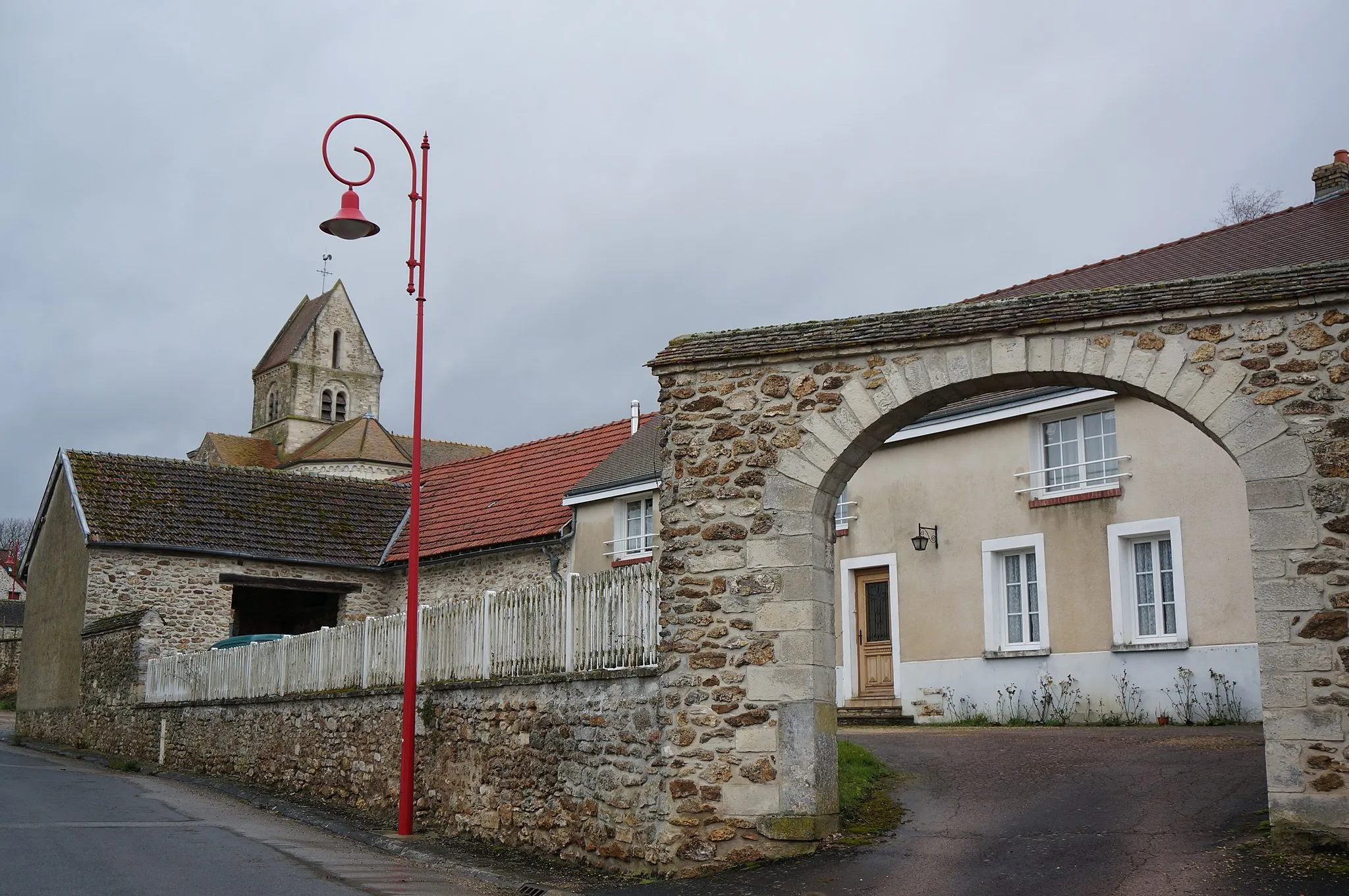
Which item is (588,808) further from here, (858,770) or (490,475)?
(490,475)

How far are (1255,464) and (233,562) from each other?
20.3 m

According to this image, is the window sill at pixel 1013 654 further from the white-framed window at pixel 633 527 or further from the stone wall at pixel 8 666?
the stone wall at pixel 8 666

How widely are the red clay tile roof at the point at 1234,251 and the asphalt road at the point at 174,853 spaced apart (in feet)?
35.4

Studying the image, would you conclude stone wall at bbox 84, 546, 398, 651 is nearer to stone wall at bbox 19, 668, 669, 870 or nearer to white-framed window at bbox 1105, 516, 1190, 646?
stone wall at bbox 19, 668, 669, 870

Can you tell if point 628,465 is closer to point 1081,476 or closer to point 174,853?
point 1081,476

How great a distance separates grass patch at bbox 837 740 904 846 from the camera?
31.5 ft

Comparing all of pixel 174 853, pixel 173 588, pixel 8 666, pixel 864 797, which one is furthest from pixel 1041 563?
pixel 8 666

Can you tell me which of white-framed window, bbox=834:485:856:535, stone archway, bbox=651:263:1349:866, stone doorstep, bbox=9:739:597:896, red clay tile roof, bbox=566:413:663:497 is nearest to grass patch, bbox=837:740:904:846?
stone archway, bbox=651:263:1349:866

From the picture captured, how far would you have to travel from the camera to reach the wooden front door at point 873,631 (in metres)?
19.3

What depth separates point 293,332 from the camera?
72438 millimetres

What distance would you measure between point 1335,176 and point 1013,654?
9.00 metres

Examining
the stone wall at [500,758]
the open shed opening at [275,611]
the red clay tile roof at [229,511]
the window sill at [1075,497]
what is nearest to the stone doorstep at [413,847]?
the stone wall at [500,758]

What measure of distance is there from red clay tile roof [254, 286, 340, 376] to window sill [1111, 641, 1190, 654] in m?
59.5

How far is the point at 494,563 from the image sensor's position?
78.7ft
